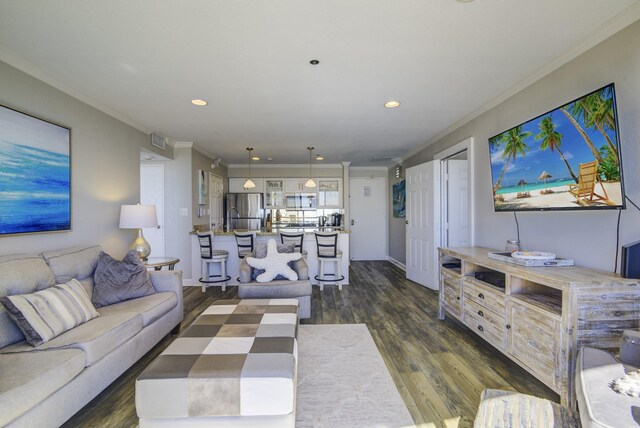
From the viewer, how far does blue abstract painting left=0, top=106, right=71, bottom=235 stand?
7.60 feet

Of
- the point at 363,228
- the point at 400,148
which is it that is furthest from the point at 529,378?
the point at 363,228

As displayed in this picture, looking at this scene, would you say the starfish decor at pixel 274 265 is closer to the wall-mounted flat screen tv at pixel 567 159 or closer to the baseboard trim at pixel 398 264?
the wall-mounted flat screen tv at pixel 567 159

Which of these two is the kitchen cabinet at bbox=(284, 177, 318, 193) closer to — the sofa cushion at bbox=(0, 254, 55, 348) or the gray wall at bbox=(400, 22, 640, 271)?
the gray wall at bbox=(400, 22, 640, 271)

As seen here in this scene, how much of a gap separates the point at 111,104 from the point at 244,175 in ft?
13.7

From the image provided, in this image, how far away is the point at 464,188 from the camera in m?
4.85

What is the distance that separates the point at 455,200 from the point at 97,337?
4.71m

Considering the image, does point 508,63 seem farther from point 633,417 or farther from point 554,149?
point 633,417

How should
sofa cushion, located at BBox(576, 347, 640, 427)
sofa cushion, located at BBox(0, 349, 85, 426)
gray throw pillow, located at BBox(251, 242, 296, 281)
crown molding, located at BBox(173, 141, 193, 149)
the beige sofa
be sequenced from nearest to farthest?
sofa cushion, located at BBox(576, 347, 640, 427) < sofa cushion, located at BBox(0, 349, 85, 426) < the beige sofa < gray throw pillow, located at BBox(251, 242, 296, 281) < crown molding, located at BBox(173, 141, 193, 149)

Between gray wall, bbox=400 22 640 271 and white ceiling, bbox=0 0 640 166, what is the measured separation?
0.13m

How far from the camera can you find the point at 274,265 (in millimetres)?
3639

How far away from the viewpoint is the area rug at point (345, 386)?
1851 mm

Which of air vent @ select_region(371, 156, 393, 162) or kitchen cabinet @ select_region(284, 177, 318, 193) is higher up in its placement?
air vent @ select_region(371, 156, 393, 162)

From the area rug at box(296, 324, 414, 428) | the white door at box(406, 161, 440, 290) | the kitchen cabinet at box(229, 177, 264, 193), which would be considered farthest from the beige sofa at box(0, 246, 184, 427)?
the kitchen cabinet at box(229, 177, 264, 193)

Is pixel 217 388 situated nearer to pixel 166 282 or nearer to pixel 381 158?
pixel 166 282
